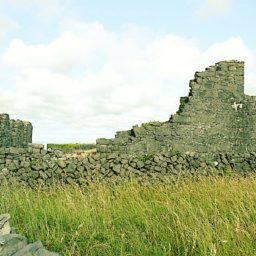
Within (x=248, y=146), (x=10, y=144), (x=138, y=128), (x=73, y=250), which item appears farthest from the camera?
(x=10, y=144)

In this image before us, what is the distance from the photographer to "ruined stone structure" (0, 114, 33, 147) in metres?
17.2

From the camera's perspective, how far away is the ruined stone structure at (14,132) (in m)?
17.2

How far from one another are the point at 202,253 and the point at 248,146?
37.5 feet

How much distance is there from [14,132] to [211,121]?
8.08 meters

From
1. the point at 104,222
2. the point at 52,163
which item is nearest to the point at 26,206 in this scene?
the point at 104,222

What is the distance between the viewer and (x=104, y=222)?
6.22m

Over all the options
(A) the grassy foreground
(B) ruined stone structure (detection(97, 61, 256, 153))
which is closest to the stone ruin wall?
(B) ruined stone structure (detection(97, 61, 256, 153))

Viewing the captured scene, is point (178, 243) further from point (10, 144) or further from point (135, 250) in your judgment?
point (10, 144)

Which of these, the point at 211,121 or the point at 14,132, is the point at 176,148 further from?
the point at 14,132

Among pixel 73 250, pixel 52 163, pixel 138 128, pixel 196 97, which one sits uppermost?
pixel 196 97

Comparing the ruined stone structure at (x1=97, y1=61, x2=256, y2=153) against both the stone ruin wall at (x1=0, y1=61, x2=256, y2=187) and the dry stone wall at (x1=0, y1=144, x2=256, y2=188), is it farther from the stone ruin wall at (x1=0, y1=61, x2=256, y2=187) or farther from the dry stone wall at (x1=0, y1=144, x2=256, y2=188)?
the dry stone wall at (x1=0, y1=144, x2=256, y2=188)

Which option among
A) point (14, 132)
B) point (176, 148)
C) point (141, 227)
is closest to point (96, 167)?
point (176, 148)

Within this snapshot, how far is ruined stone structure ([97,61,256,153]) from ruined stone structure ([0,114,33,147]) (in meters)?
4.80

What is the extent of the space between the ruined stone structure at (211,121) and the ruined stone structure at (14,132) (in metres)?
4.80
